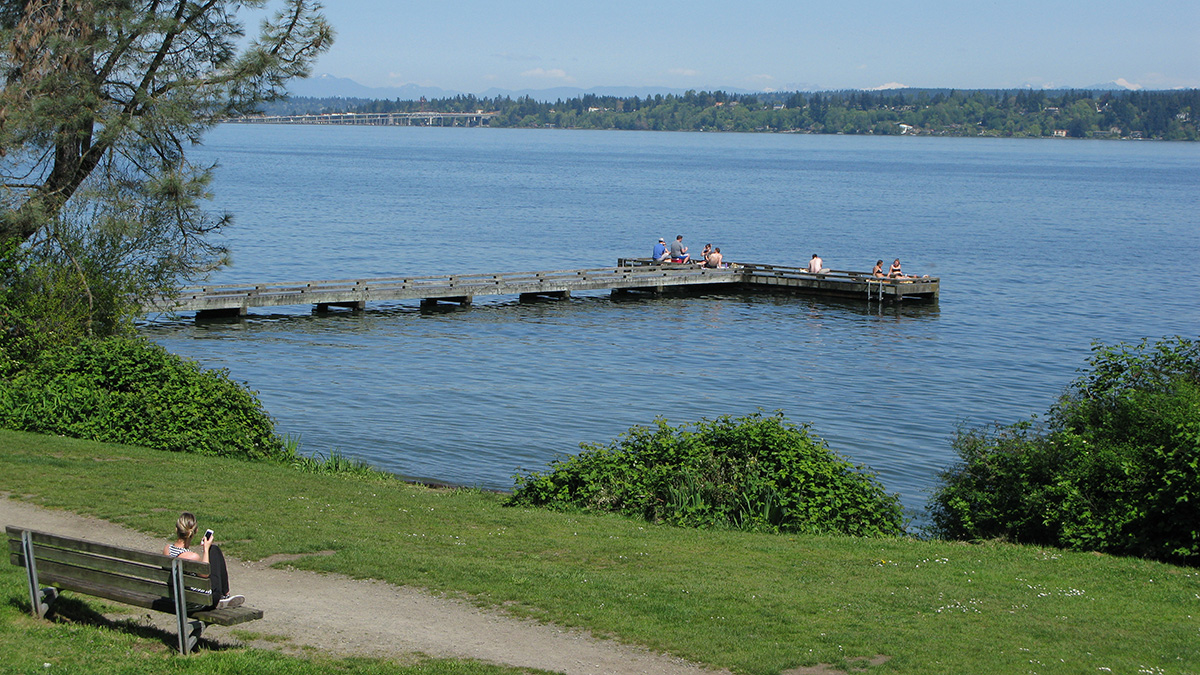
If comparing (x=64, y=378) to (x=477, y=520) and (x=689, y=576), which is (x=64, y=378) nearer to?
(x=477, y=520)

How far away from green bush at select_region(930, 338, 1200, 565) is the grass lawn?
734 mm

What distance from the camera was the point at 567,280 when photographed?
48688 millimetres

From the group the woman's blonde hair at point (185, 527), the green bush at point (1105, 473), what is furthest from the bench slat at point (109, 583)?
the green bush at point (1105, 473)

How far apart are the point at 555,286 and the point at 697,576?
36.8 metres

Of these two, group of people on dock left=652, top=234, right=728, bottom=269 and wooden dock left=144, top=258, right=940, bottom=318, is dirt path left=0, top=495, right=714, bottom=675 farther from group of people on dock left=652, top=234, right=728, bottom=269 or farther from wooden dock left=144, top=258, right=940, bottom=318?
group of people on dock left=652, top=234, right=728, bottom=269

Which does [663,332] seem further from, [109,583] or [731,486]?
[109,583]

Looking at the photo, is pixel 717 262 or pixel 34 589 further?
pixel 717 262

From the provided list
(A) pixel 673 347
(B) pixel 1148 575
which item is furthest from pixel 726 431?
(A) pixel 673 347

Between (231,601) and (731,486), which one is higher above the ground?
(231,601)

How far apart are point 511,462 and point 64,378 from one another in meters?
8.65

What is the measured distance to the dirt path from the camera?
8.76m

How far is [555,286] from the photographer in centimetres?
4794

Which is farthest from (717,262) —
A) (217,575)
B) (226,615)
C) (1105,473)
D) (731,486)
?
(226,615)

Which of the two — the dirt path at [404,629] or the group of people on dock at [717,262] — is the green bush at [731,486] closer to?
the dirt path at [404,629]
